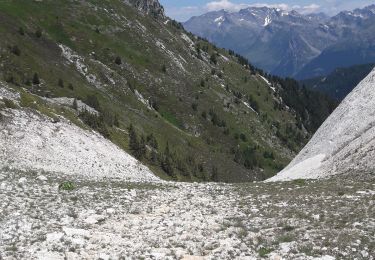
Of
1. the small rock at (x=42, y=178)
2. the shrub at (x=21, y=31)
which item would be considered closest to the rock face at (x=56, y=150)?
the small rock at (x=42, y=178)

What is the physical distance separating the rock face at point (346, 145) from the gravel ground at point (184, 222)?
20.4 ft

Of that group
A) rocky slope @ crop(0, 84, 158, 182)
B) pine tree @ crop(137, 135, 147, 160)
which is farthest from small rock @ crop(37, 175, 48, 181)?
pine tree @ crop(137, 135, 147, 160)

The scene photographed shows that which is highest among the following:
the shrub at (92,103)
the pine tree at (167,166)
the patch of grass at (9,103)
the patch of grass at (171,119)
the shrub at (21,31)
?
the shrub at (21,31)

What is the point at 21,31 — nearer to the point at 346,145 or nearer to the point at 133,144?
the point at 133,144

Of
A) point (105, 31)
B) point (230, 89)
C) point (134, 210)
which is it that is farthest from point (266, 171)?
point (134, 210)

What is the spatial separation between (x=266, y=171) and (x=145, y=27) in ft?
255

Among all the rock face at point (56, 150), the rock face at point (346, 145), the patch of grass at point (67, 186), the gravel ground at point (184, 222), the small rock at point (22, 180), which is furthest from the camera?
the rock face at point (56, 150)

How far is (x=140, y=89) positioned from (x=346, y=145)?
10043 cm

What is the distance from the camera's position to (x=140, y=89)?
456 ft

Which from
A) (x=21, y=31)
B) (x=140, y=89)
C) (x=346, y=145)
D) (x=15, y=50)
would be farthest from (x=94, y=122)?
(x=140, y=89)

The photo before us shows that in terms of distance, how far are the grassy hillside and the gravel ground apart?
32313 mm

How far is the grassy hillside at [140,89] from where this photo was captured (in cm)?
8512

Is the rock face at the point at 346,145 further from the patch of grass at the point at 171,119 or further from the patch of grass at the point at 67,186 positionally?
the patch of grass at the point at 171,119

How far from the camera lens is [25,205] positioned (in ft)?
72.2
